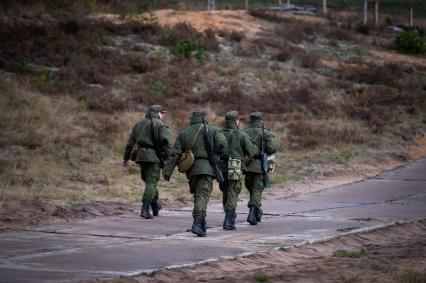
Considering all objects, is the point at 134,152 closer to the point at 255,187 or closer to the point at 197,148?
the point at 255,187

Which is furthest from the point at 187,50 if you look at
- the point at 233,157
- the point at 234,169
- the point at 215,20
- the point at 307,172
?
the point at 234,169

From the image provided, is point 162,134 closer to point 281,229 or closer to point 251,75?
point 281,229

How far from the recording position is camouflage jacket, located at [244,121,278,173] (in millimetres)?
16781

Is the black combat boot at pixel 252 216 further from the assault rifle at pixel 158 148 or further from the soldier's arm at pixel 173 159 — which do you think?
the soldier's arm at pixel 173 159

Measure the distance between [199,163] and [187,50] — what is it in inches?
1048

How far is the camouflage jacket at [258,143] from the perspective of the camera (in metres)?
16.8

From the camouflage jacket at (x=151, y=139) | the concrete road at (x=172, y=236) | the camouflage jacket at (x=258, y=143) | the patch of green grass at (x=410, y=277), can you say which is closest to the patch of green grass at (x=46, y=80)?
the concrete road at (x=172, y=236)

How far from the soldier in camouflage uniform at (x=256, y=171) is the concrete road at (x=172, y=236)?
25 cm

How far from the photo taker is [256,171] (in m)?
16.8

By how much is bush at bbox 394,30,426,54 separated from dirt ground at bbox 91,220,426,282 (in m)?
37.1

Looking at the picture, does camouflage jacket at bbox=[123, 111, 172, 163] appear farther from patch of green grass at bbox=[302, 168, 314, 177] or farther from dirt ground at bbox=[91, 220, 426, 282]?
patch of green grass at bbox=[302, 168, 314, 177]

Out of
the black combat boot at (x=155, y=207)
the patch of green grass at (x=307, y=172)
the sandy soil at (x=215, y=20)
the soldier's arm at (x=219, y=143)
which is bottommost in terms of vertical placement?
the patch of green grass at (x=307, y=172)

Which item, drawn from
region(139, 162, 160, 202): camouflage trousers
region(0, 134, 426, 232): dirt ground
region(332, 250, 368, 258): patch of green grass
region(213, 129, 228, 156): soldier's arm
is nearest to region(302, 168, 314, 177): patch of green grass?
region(0, 134, 426, 232): dirt ground

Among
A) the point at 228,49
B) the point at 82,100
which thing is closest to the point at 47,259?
the point at 82,100
